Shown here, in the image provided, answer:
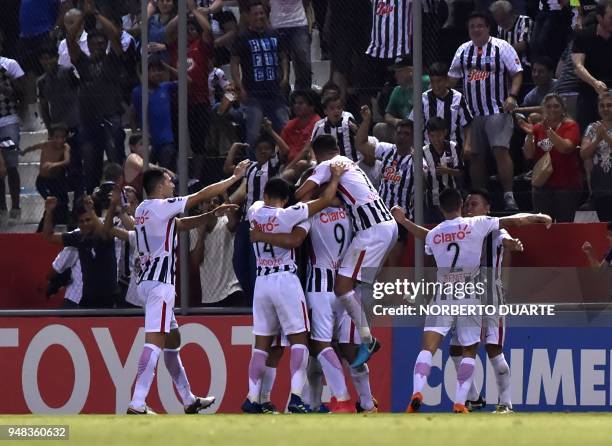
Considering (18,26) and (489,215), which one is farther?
(18,26)

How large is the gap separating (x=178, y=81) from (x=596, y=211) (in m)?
3.96

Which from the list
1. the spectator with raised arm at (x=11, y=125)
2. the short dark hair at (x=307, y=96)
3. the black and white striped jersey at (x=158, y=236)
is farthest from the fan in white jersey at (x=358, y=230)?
the spectator with raised arm at (x=11, y=125)

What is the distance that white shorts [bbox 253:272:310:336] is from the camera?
12945 mm

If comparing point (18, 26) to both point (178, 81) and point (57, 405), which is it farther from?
point (57, 405)

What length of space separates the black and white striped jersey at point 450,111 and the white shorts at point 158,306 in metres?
2.70

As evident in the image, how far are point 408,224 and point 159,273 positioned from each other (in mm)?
2149

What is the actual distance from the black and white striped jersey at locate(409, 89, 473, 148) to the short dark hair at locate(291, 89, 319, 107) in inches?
35.6

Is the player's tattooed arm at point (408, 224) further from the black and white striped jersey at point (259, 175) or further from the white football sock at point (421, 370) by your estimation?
the black and white striped jersey at point (259, 175)

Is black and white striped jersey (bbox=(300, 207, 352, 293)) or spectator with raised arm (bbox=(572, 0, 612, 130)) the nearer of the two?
A: black and white striped jersey (bbox=(300, 207, 352, 293))

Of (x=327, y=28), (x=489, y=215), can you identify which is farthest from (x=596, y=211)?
(x=327, y=28)

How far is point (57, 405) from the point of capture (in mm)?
14750

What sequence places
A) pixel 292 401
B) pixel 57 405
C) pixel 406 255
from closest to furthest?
pixel 292 401 < pixel 406 255 < pixel 57 405

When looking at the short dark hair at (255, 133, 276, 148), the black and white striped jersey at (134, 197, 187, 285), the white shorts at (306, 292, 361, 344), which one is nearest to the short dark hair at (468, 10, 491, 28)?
the short dark hair at (255, 133, 276, 148)

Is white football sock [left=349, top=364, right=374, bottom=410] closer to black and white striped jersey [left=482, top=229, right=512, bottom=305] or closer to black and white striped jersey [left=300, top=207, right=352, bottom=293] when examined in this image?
black and white striped jersey [left=300, top=207, right=352, bottom=293]
